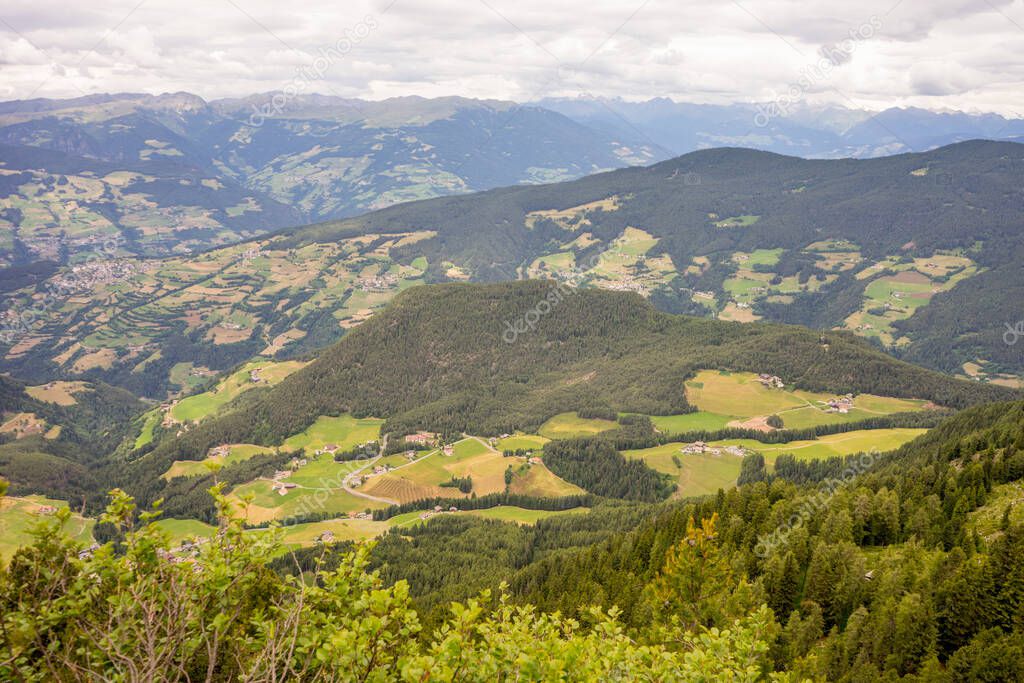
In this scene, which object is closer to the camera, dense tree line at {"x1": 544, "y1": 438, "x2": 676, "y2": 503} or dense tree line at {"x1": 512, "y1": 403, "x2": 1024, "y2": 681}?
dense tree line at {"x1": 512, "y1": 403, "x2": 1024, "y2": 681}

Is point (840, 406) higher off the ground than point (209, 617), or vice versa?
point (209, 617)

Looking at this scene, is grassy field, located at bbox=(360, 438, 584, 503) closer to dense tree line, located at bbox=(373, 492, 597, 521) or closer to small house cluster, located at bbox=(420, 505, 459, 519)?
dense tree line, located at bbox=(373, 492, 597, 521)

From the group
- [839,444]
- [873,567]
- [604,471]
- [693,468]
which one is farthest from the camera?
[604,471]

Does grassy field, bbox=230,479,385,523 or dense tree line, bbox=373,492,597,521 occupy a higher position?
dense tree line, bbox=373,492,597,521

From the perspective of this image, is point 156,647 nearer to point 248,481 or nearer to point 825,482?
point 825,482

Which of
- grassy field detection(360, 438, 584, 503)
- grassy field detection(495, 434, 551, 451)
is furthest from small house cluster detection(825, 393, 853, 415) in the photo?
grassy field detection(360, 438, 584, 503)

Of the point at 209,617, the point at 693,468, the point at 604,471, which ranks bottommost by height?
the point at 604,471

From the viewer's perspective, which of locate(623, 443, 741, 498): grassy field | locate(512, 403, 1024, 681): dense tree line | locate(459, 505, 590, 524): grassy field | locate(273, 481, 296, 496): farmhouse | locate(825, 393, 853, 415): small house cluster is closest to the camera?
locate(512, 403, 1024, 681): dense tree line

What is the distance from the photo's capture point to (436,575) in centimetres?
10938

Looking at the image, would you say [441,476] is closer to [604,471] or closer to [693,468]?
[604,471]
